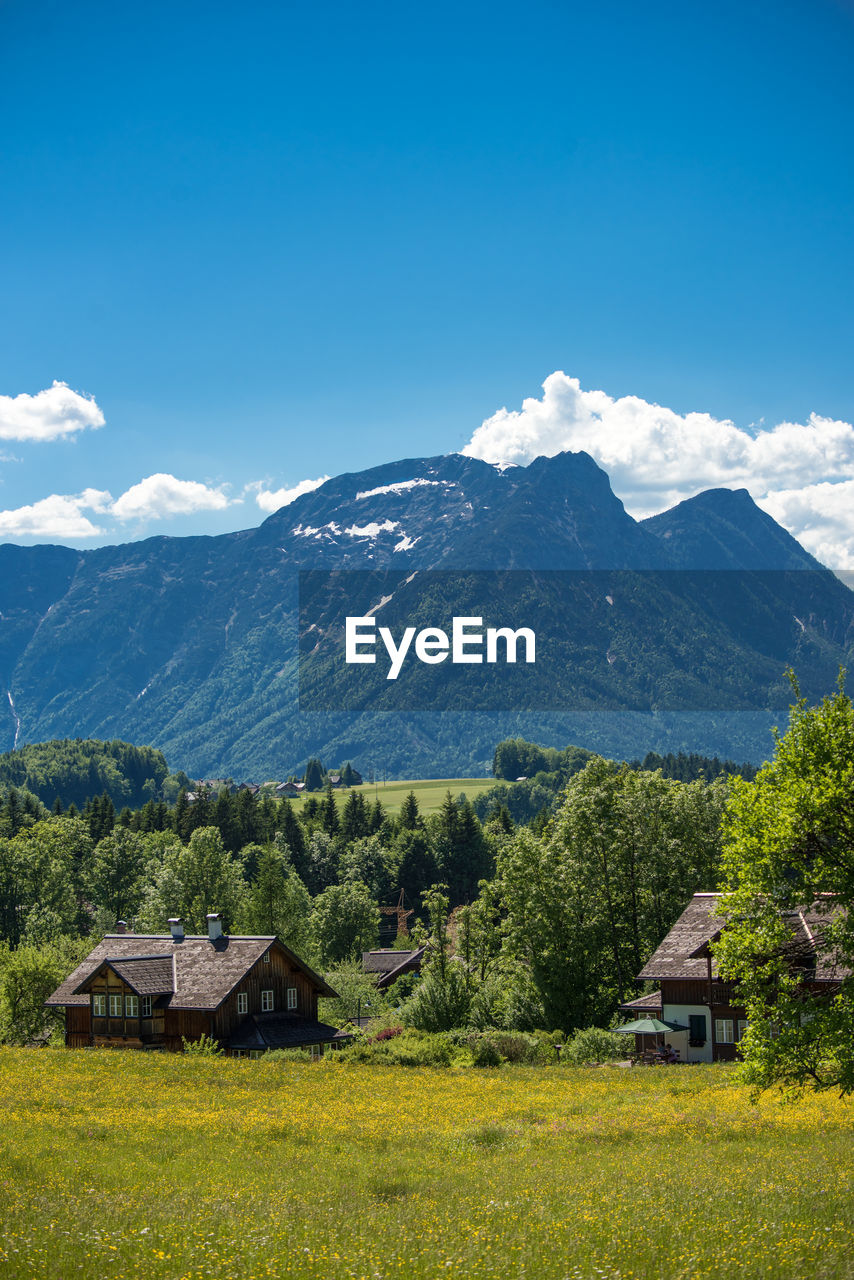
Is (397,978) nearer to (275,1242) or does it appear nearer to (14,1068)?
(14,1068)

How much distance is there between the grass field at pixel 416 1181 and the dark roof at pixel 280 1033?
13.1 m

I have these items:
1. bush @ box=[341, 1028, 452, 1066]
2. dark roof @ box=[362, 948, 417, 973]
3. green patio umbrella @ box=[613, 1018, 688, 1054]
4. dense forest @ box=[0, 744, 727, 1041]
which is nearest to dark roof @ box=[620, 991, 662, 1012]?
green patio umbrella @ box=[613, 1018, 688, 1054]

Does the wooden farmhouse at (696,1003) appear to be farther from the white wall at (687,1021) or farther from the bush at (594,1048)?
the bush at (594,1048)

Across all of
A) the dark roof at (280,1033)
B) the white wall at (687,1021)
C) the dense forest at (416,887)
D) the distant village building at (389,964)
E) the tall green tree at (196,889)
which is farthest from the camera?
the distant village building at (389,964)

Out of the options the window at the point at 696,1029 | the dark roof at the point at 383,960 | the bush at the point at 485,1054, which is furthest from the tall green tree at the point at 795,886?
the dark roof at the point at 383,960

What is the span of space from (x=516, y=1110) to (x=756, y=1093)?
8.20 meters

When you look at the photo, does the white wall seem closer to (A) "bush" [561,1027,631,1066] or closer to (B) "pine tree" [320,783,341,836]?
(A) "bush" [561,1027,631,1066]

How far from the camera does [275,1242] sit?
1620 cm

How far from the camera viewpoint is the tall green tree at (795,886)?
25.0 m

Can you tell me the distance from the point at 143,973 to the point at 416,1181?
3578 cm

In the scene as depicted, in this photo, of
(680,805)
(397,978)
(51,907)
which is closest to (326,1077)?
(680,805)

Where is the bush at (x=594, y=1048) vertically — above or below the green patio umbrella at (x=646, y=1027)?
below

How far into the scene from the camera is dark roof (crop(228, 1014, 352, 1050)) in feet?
169

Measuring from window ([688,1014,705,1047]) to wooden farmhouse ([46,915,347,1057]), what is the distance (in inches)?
687
